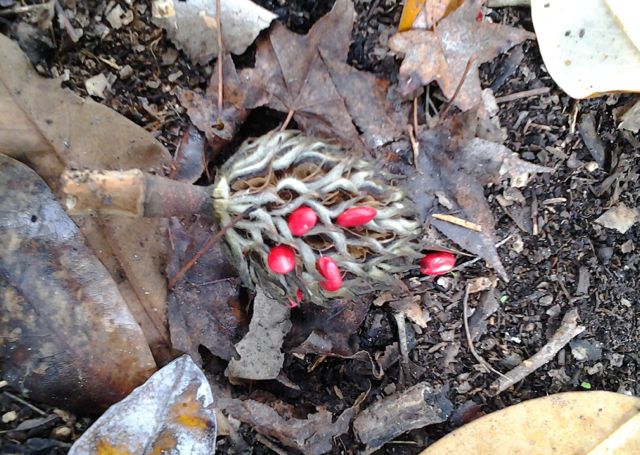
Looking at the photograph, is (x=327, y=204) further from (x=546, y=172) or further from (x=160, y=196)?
(x=546, y=172)

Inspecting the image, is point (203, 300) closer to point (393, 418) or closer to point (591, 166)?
point (393, 418)

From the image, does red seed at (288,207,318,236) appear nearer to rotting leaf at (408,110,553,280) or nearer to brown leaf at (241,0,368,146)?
brown leaf at (241,0,368,146)

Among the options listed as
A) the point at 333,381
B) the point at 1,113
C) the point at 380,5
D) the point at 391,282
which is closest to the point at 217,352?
the point at 333,381

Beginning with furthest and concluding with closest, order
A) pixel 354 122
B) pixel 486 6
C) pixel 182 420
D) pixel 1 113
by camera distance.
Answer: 1. pixel 486 6
2. pixel 354 122
3. pixel 182 420
4. pixel 1 113

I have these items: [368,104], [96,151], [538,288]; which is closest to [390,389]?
[538,288]

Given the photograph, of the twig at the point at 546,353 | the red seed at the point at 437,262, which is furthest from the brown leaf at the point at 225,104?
the twig at the point at 546,353
